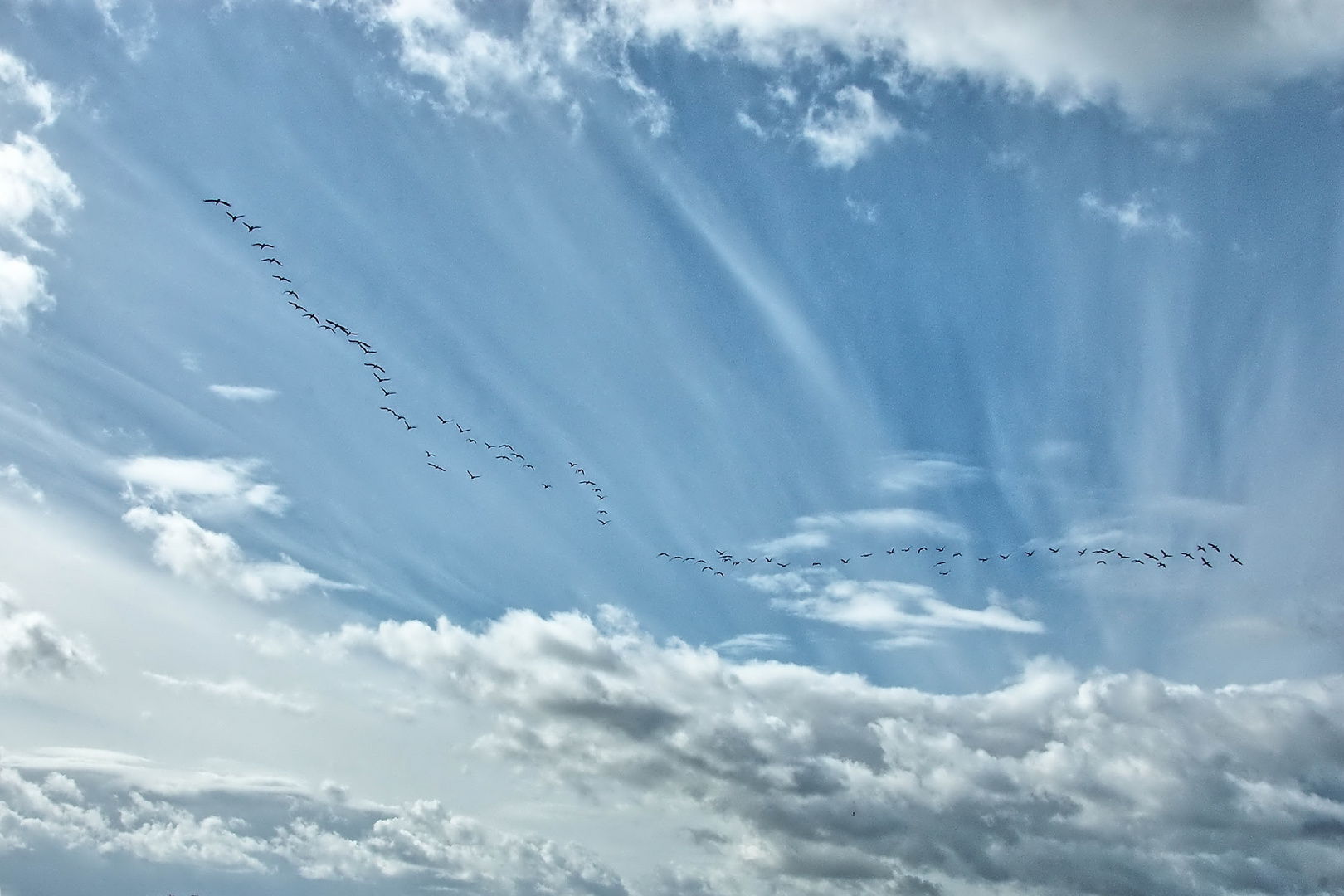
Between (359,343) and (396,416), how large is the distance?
23458mm

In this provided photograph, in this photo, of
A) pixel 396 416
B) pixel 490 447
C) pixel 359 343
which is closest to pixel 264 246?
pixel 359 343

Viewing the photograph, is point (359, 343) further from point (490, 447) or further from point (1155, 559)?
point (1155, 559)

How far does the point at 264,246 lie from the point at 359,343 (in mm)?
30073

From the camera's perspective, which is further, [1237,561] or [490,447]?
[490,447]

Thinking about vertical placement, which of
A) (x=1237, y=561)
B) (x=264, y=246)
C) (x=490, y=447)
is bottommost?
(x=1237, y=561)

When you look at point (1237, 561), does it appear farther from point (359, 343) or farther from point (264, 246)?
point (264, 246)

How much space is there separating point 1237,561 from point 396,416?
18834cm

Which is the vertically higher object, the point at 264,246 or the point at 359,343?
the point at 264,246

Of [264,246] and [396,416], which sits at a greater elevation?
[264,246]

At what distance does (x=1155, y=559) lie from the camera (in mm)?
196500

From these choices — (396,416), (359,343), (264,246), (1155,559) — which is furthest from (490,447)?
(1155,559)

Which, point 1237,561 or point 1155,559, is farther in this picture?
point 1155,559

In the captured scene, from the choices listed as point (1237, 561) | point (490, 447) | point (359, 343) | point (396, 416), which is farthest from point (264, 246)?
point (1237, 561)

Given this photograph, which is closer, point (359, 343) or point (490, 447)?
point (359, 343)
